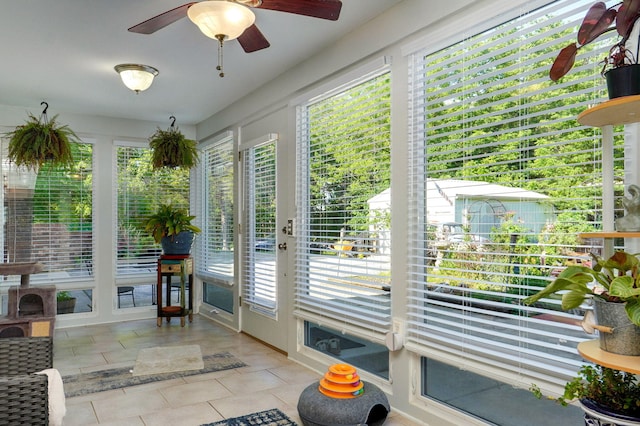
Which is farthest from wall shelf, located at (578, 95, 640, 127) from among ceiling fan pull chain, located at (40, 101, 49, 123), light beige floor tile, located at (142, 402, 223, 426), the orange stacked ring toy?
ceiling fan pull chain, located at (40, 101, 49, 123)

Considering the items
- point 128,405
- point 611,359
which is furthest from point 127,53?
point 611,359

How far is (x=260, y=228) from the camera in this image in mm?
5016

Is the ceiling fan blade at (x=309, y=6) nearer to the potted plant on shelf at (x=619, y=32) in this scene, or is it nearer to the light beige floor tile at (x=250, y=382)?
the potted plant on shelf at (x=619, y=32)

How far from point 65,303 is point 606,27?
6307 millimetres

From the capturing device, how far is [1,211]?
552cm

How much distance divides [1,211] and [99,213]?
107 cm

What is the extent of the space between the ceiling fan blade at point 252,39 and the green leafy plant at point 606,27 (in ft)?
5.43

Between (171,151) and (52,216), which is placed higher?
(171,151)

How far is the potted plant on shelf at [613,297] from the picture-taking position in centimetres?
151

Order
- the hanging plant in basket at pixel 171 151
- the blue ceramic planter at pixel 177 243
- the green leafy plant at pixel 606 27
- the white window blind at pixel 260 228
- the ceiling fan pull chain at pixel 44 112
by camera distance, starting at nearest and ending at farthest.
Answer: the green leafy plant at pixel 606 27 < the white window blind at pixel 260 228 < the ceiling fan pull chain at pixel 44 112 < the hanging plant in basket at pixel 171 151 < the blue ceramic planter at pixel 177 243

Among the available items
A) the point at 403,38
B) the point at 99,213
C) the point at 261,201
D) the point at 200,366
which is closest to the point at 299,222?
the point at 261,201

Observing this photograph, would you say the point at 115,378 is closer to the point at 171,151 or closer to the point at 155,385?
the point at 155,385

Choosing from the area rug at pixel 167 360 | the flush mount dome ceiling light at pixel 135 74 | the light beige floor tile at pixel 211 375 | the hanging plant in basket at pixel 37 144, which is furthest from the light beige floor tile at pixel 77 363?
the flush mount dome ceiling light at pixel 135 74

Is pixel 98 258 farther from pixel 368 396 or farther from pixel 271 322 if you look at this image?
pixel 368 396
